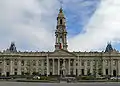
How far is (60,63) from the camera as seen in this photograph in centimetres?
14638

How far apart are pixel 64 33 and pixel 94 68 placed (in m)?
23.0

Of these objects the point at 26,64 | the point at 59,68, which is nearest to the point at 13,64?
the point at 26,64

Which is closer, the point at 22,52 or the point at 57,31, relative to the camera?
the point at 57,31

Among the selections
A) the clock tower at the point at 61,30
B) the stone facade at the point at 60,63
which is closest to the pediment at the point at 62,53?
the stone facade at the point at 60,63

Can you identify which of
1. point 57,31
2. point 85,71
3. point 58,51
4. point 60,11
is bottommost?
point 85,71

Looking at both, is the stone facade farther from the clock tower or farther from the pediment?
the clock tower

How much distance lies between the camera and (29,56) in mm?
147500

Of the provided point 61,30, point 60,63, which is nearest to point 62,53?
point 60,63

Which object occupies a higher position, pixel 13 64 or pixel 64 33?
pixel 64 33

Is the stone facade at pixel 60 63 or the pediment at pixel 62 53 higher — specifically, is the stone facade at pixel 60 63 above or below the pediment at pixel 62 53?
below

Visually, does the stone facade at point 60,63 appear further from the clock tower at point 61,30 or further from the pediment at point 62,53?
the clock tower at point 61,30

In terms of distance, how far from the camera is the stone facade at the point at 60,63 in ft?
475

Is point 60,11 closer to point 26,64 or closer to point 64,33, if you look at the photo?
point 64,33

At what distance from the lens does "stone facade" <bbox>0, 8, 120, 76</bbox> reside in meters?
145
